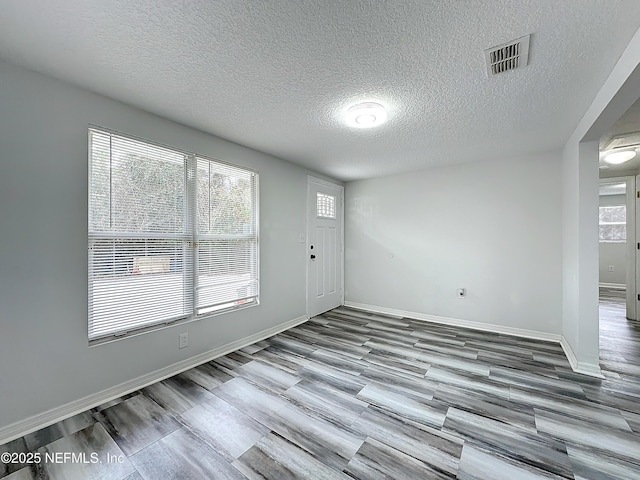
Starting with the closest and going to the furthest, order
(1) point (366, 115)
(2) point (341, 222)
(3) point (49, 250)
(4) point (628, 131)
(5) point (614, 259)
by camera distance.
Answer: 1. (3) point (49, 250)
2. (1) point (366, 115)
3. (4) point (628, 131)
4. (2) point (341, 222)
5. (5) point (614, 259)

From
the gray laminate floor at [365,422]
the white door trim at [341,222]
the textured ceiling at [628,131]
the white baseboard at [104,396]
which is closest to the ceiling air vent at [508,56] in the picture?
the textured ceiling at [628,131]

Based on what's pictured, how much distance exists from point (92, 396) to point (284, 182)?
9.70 ft

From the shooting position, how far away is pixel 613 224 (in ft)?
22.0

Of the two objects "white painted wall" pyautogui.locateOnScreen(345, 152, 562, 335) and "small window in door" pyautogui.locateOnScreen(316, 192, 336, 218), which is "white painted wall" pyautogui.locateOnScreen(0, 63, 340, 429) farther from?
"white painted wall" pyautogui.locateOnScreen(345, 152, 562, 335)

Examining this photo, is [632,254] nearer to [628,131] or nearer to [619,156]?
[619,156]

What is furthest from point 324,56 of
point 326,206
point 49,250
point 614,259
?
point 614,259

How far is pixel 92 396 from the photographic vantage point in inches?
81.4

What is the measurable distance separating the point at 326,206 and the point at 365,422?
3.41 meters

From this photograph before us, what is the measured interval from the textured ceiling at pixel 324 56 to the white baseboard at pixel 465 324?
2.50 metres

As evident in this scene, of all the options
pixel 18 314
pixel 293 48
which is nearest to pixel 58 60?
pixel 293 48

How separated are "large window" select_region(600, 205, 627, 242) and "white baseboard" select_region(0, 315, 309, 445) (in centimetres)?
885

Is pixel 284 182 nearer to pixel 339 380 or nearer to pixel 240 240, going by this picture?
pixel 240 240

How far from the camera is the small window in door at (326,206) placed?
15.0 feet

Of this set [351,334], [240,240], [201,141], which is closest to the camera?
[201,141]
